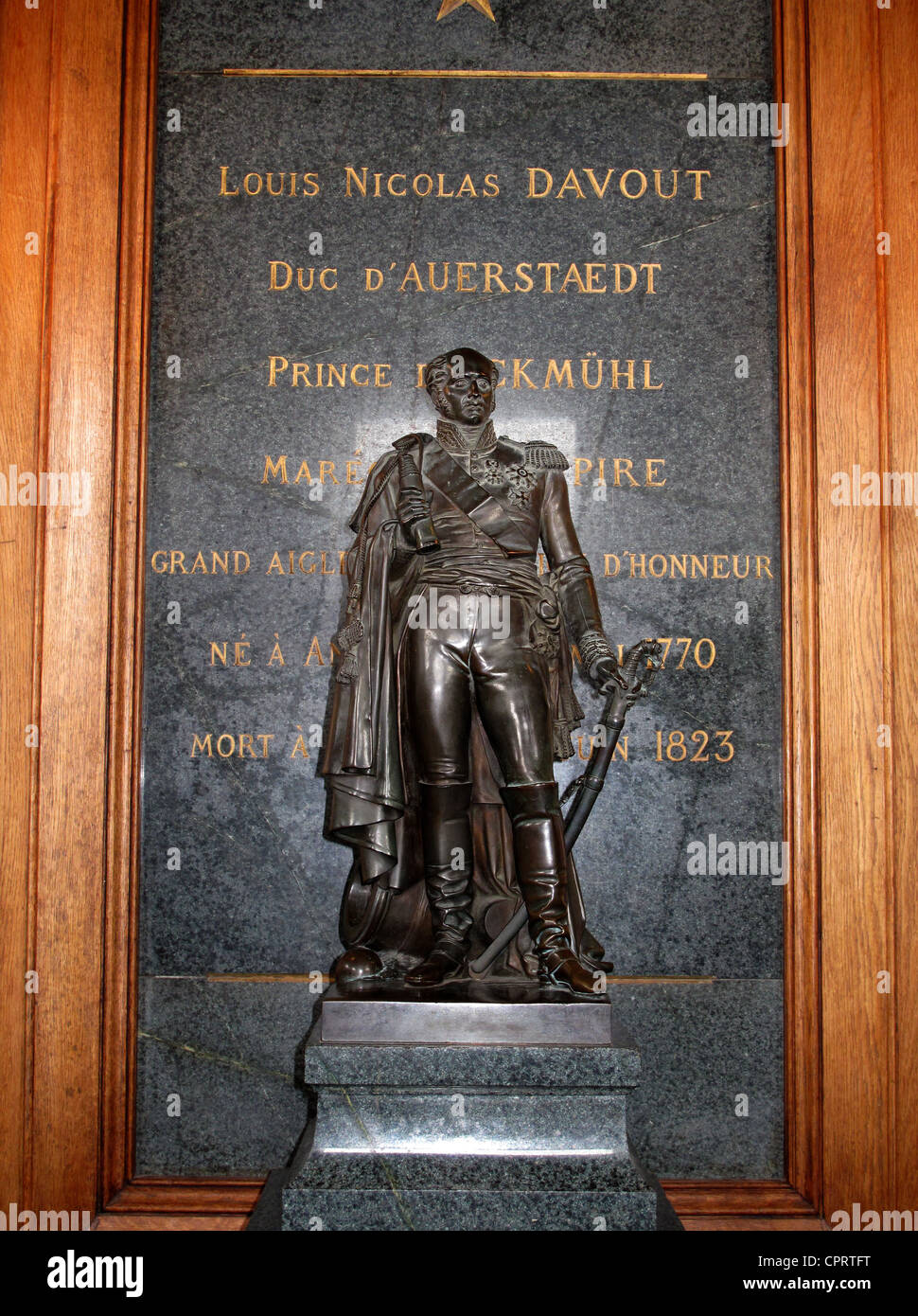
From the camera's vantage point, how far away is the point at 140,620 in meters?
4.51

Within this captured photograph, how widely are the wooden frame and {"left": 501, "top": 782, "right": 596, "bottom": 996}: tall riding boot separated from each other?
51.5 inches

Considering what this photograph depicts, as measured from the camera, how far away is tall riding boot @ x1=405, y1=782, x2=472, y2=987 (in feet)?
12.1

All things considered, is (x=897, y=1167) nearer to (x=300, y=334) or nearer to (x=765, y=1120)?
(x=765, y=1120)

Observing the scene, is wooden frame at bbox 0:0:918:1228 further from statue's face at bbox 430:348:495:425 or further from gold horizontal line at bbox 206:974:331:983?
statue's face at bbox 430:348:495:425

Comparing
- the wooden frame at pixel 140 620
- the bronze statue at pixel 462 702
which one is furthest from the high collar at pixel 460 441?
the wooden frame at pixel 140 620

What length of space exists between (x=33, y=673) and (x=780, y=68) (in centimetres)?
392

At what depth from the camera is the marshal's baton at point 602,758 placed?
3.69 metres

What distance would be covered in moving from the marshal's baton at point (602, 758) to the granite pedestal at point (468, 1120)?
0.29 m

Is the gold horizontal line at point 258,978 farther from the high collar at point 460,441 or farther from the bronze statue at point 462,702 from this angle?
the high collar at point 460,441

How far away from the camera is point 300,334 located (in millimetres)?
4648

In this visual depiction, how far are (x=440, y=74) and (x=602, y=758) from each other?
2975 mm

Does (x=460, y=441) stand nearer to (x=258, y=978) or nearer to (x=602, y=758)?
(x=602, y=758)

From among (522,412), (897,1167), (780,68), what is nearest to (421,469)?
(522,412)
